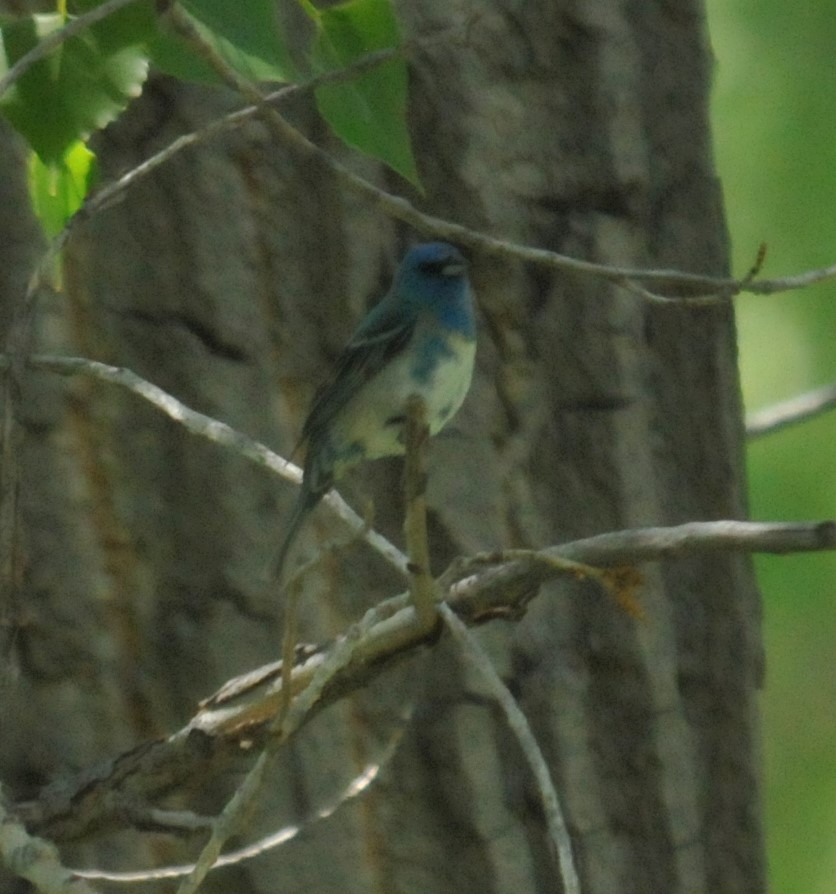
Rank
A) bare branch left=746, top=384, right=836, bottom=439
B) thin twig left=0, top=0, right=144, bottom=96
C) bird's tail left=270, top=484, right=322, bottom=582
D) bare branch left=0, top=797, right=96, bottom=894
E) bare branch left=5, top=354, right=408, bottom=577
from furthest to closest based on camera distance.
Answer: bare branch left=746, top=384, right=836, bottom=439 → bird's tail left=270, top=484, right=322, bottom=582 → bare branch left=5, top=354, right=408, bottom=577 → thin twig left=0, top=0, right=144, bottom=96 → bare branch left=0, top=797, right=96, bottom=894

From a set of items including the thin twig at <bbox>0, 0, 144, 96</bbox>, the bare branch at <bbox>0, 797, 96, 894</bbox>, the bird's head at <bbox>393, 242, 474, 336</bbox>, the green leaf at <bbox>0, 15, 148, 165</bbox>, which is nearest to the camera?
the bare branch at <bbox>0, 797, 96, 894</bbox>

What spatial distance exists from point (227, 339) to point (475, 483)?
0.48 m

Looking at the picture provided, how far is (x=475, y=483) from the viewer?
8.67 feet

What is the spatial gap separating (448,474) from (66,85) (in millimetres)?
993

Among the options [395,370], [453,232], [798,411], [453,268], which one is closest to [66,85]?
[453,232]

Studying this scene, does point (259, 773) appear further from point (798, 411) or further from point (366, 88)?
point (798, 411)

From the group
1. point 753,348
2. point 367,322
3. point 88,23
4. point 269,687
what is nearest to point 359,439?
point 367,322

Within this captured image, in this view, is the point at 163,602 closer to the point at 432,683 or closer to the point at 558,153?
the point at 432,683

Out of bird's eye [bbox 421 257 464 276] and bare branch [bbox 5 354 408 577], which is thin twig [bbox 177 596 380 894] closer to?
bare branch [bbox 5 354 408 577]

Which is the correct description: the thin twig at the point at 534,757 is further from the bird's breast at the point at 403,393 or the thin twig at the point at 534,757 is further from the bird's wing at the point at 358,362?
the bird's wing at the point at 358,362

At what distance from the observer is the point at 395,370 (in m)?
2.85

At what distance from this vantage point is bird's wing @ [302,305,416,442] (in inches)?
101

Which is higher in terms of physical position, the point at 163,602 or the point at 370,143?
the point at 370,143

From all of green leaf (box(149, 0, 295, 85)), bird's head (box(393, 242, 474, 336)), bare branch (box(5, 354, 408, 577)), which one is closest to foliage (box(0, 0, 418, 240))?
green leaf (box(149, 0, 295, 85))
